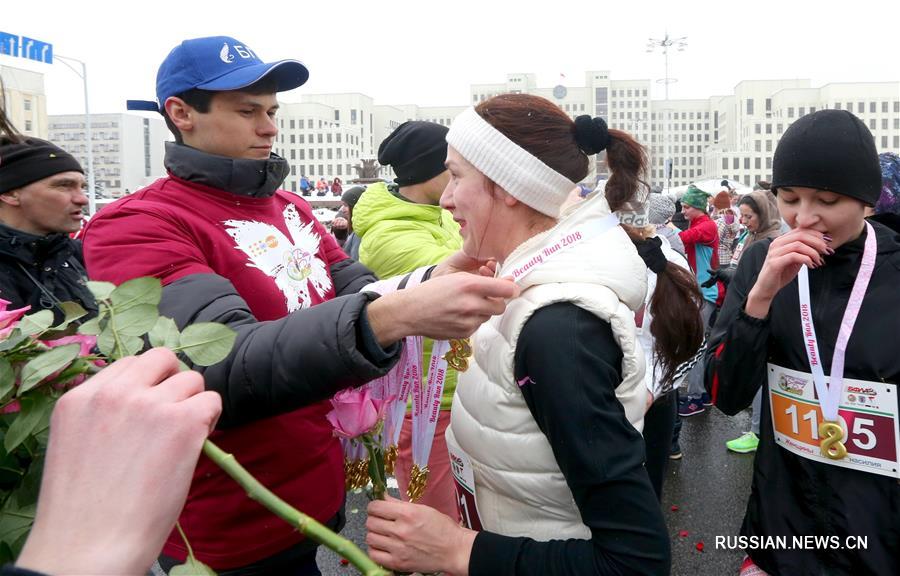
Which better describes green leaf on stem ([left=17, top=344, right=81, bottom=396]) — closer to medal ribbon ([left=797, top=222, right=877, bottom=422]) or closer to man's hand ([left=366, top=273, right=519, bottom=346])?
man's hand ([left=366, top=273, right=519, bottom=346])

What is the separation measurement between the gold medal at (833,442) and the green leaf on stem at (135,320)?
1930 mm

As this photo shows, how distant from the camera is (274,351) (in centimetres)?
128

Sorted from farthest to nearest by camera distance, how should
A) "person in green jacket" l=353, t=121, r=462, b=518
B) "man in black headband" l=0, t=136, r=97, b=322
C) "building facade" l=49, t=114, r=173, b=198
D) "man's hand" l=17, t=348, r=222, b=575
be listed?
"building facade" l=49, t=114, r=173, b=198 → "person in green jacket" l=353, t=121, r=462, b=518 → "man in black headband" l=0, t=136, r=97, b=322 → "man's hand" l=17, t=348, r=222, b=575

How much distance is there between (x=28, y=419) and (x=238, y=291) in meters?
0.94

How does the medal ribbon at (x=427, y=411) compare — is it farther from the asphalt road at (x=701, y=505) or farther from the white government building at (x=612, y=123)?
the white government building at (x=612, y=123)

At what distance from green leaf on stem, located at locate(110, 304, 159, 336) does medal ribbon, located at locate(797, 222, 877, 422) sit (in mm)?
1927

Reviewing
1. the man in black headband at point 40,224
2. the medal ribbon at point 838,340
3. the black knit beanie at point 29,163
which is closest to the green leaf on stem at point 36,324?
the medal ribbon at point 838,340

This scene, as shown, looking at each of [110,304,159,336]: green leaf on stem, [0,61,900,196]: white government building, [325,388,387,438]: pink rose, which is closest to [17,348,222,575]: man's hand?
[110,304,159,336]: green leaf on stem

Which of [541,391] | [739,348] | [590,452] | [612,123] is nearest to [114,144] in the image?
[612,123]

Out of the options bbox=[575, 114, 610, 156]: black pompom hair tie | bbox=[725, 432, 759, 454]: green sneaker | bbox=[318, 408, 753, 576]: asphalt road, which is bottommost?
bbox=[318, 408, 753, 576]: asphalt road

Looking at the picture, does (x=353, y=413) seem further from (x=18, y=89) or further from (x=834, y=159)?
(x=18, y=89)

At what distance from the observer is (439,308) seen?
4.16 feet

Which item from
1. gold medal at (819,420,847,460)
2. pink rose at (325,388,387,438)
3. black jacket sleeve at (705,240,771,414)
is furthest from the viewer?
black jacket sleeve at (705,240,771,414)

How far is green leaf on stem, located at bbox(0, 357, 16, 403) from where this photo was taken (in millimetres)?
871
